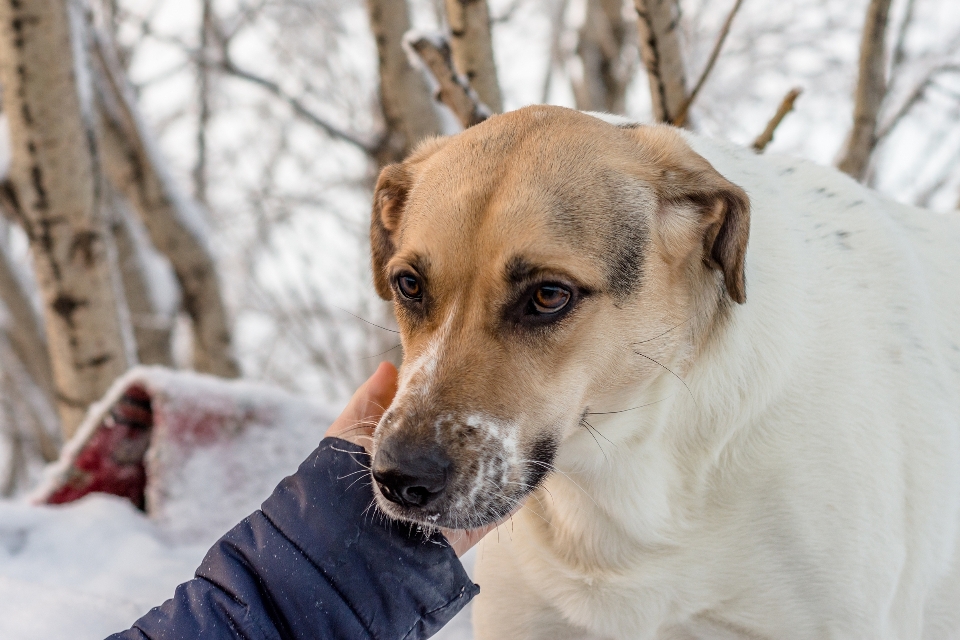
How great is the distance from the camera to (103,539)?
11.4 feet

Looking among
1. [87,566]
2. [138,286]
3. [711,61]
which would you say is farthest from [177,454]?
[138,286]

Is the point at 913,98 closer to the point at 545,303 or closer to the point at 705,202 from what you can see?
the point at 705,202

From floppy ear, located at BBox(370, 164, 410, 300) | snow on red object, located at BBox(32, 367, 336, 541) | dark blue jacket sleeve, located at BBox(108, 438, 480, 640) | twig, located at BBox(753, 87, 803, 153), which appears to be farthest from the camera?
snow on red object, located at BBox(32, 367, 336, 541)

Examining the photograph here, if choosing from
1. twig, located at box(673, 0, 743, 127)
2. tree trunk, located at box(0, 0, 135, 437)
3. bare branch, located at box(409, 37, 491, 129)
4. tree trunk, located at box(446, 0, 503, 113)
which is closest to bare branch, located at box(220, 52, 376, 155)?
tree trunk, located at box(446, 0, 503, 113)

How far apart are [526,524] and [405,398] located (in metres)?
0.77

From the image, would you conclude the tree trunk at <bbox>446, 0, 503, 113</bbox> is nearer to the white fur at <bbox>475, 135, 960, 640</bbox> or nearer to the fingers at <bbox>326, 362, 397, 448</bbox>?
the white fur at <bbox>475, 135, 960, 640</bbox>

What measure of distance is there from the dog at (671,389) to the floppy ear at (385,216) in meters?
0.13

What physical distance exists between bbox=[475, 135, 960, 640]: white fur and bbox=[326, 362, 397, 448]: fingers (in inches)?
21.7

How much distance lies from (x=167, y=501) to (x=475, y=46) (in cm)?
260

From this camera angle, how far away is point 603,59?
25.4ft

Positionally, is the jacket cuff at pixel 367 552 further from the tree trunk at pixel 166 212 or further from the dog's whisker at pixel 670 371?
the tree trunk at pixel 166 212

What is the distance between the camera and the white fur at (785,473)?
2080 millimetres

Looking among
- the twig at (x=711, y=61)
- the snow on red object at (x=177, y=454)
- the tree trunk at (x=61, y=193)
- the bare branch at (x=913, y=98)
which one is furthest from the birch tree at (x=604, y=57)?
the snow on red object at (x=177, y=454)

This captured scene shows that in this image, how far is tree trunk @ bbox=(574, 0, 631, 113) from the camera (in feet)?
24.6
